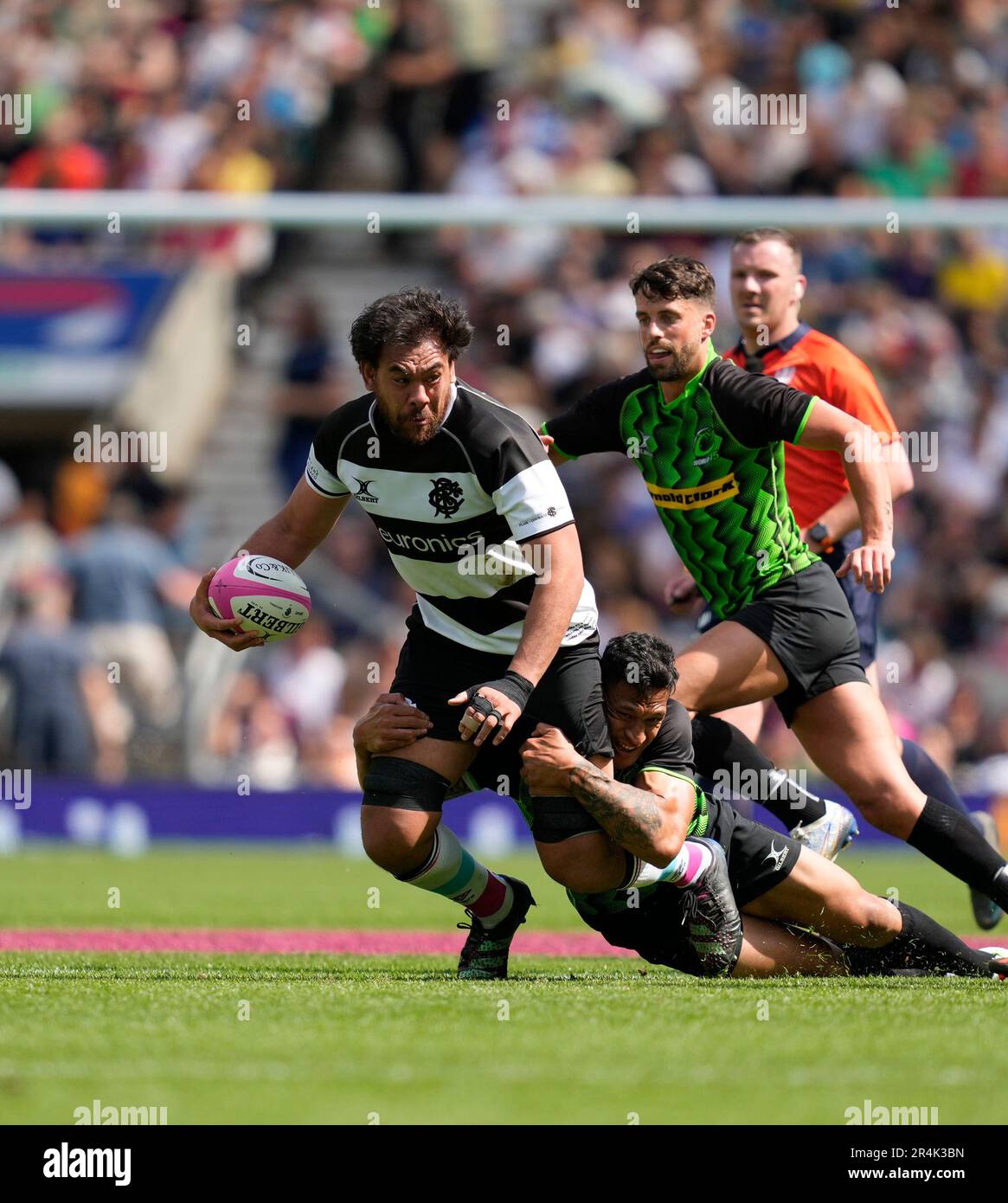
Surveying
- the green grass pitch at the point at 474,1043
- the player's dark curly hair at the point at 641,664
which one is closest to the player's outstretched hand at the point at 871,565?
the player's dark curly hair at the point at 641,664

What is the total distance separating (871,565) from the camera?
6234mm

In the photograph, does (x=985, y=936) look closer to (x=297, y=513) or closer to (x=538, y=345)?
(x=297, y=513)

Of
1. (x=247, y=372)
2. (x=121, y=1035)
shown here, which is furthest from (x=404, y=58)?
(x=121, y=1035)

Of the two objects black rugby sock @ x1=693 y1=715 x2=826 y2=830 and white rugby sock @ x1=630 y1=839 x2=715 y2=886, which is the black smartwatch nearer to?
black rugby sock @ x1=693 y1=715 x2=826 y2=830

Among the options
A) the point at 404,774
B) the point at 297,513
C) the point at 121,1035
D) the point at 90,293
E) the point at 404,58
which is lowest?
the point at 121,1035

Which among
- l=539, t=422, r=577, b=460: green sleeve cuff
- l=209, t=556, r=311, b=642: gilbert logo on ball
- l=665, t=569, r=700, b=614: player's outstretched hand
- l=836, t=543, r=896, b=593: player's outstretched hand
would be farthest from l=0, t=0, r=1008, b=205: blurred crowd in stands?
l=209, t=556, r=311, b=642: gilbert logo on ball

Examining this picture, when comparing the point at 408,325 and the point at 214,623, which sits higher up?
the point at 408,325

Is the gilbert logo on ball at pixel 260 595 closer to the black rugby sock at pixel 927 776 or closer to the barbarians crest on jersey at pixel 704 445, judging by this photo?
the barbarians crest on jersey at pixel 704 445

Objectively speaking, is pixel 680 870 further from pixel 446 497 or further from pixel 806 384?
pixel 806 384

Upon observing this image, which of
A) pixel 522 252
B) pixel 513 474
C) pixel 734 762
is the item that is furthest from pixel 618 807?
pixel 522 252

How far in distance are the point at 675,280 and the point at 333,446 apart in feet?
4.22

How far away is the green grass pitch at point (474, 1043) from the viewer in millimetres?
4117

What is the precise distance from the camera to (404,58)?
1736 centimetres
